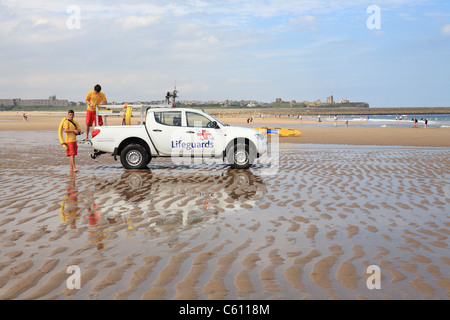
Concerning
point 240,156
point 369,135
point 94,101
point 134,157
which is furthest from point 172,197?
point 369,135

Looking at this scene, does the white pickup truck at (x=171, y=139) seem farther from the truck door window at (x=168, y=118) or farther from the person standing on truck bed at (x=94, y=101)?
the person standing on truck bed at (x=94, y=101)

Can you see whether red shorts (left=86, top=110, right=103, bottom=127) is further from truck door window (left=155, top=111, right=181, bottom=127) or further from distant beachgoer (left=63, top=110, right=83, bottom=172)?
truck door window (left=155, top=111, right=181, bottom=127)

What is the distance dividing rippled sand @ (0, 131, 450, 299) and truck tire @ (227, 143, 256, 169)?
78.8 inches

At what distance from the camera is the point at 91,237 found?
253 inches

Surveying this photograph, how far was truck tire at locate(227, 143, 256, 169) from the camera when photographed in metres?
14.8

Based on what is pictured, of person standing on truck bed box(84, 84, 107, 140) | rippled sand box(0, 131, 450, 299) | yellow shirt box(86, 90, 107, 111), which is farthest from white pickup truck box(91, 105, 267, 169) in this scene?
rippled sand box(0, 131, 450, 299)

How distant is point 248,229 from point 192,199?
9.17 feet

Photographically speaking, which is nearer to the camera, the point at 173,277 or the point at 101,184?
the point at 173,277

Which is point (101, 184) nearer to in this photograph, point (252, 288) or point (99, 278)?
point (99, 278)

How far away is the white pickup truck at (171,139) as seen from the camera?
14.6 metres

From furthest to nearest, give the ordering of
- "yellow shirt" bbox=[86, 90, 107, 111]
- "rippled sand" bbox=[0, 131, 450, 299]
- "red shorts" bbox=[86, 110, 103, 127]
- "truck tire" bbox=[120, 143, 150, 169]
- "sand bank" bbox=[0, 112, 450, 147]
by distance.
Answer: "sand bank" bbox=[0, 112, 450, 147]
"red shorts" bbox=[86, 110, 103, 127]
"yellow shirt" bbox=[86, 90, 107, 111]
"truck tire" bbox=[120, 143, 150, 169]
"rippled sand" bbox=[0, 131, 450, 299]

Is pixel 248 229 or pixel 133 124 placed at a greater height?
pixel 133 124

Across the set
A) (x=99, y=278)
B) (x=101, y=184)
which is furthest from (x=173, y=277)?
(x=101, y=184)

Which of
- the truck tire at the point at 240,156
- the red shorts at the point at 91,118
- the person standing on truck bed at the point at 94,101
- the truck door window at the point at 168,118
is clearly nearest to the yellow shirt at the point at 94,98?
the person standing on truck bed at the point at 94,101
